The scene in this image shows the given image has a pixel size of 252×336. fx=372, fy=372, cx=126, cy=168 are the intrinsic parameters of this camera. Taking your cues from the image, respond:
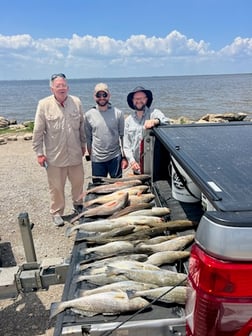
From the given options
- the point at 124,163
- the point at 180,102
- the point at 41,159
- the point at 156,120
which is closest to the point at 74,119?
the point at 41,159

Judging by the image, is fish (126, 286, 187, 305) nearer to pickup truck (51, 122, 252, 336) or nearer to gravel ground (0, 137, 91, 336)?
pickup truck (51, 122, 252, 336)

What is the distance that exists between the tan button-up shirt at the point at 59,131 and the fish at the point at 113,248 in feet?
10.8

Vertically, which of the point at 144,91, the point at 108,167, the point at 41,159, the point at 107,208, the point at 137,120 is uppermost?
the point at 144,91

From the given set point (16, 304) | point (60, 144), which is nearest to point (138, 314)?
point (16, 304)

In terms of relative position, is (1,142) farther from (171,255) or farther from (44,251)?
(171,255)

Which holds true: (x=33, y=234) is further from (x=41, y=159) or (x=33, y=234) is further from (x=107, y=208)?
(x=107, y=208)

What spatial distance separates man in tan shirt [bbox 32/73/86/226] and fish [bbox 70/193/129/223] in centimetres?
242

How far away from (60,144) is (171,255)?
3.72 m

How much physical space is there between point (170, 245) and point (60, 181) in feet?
12.5

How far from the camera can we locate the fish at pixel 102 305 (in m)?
2.21

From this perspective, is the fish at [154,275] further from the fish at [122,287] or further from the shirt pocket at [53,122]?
the shirt pocket at [53,122]

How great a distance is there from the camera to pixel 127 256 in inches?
110

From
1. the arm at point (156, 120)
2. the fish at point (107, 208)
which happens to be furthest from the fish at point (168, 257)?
the arm at point (156, 120)

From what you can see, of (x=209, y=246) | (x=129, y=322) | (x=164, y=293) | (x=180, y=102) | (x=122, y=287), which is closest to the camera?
(x=209, y=246)
